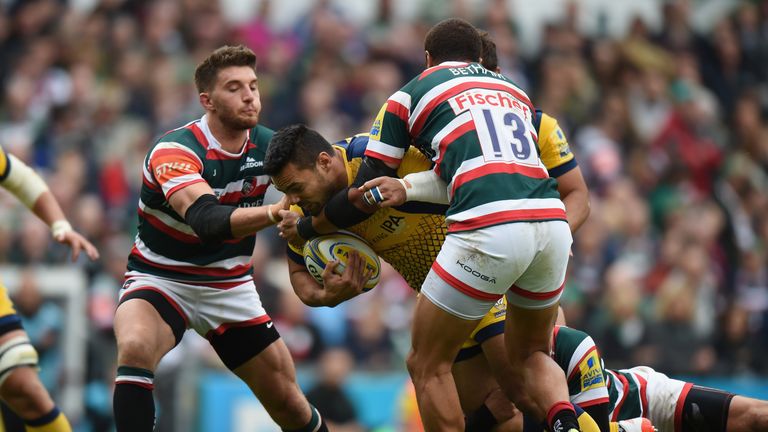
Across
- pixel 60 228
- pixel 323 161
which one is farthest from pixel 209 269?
pixel 323 161

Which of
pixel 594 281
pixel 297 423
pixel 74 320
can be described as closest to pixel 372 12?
pixel 594 281

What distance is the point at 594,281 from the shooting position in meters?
14.5

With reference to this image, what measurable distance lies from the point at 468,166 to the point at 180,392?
19.2 ft

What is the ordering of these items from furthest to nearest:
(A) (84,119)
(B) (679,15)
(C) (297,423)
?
(B) (679,15) → (A) (84,119) → (C) (297,423)

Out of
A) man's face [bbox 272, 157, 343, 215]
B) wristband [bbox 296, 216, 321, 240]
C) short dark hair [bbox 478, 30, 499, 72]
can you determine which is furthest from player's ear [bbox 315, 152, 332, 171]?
short dark hair [bbox 478, 30, 499, 72]

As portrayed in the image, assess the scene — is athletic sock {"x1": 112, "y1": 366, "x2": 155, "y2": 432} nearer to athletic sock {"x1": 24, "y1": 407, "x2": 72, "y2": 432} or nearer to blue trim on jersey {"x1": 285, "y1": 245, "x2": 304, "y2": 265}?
athletic sock {"x1": 24, "y1": 407, "x2": 72, "y2": 432}

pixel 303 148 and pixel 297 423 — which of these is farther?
pixel 297 423

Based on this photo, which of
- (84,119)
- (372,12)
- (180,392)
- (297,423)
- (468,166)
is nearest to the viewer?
(468,166)

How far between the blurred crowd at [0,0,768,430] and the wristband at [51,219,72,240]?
3.38 m

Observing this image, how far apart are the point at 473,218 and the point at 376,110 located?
9103 millimetres

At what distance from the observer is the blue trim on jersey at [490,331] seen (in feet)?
24.7

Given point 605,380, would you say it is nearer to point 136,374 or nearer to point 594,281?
point 136,374

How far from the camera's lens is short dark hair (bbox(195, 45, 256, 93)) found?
774cm

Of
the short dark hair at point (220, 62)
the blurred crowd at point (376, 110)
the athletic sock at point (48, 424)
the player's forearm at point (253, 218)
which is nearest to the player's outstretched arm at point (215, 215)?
the player's forearm at point (253, 218)
